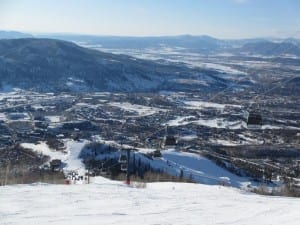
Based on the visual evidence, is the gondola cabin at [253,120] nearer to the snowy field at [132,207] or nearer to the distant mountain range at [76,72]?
the snowy field at [132,207]

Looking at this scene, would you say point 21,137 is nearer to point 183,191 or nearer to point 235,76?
point 183,191

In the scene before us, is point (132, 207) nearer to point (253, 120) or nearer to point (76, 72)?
point (253, 120)

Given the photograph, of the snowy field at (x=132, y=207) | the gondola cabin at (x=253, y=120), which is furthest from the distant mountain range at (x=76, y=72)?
the snowy field at (x=132, y=207)

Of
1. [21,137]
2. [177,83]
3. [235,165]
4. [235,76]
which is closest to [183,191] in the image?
[235,165]

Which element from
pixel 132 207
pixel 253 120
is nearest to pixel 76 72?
pixel 253 120

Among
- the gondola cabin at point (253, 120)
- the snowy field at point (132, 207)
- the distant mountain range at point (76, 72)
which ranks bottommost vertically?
the distant mountain range at point (76, 72)
